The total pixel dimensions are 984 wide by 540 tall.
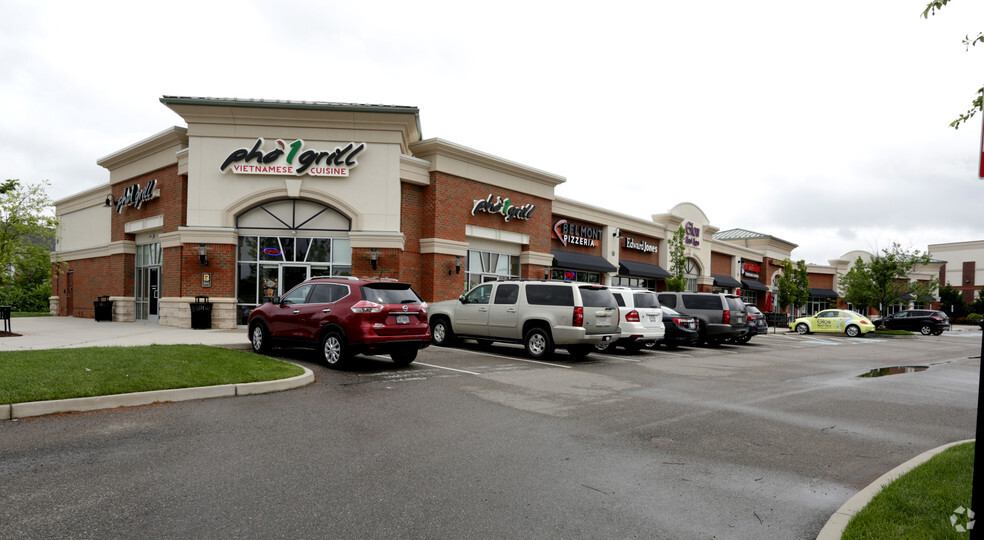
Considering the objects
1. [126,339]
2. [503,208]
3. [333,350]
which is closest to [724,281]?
[503,208]

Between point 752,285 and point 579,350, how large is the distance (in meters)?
38.9

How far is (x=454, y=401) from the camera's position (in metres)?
8.30

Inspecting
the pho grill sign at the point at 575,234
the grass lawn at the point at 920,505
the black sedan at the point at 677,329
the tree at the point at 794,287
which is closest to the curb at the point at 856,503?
the grass lawn at the point at 920,505

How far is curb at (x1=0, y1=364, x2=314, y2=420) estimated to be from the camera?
22.1 ft

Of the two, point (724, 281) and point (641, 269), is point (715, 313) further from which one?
point (724, 281)

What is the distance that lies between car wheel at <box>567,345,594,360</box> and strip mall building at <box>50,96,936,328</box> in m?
8.05

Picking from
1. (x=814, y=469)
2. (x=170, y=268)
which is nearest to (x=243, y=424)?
(x=814, y=469)

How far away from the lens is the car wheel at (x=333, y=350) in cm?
1073

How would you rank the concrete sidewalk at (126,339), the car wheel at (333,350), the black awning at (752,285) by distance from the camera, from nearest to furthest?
the car wheel at (333,350), the concrete sidewalk at (126,339), the black awning at (752,285)

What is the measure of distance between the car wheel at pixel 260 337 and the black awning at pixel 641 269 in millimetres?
24023

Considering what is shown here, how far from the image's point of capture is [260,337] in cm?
1257

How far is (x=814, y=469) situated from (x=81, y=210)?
34188mm

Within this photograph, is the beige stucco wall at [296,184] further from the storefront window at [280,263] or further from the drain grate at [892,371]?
the drain grate at [892,371]

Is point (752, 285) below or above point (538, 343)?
above
